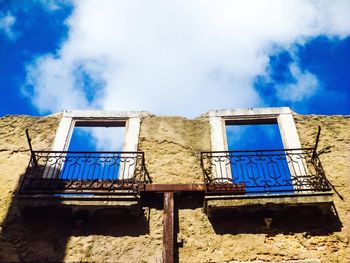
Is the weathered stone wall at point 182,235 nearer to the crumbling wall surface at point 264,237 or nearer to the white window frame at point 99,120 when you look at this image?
the crumbling wall surface at point 264,237

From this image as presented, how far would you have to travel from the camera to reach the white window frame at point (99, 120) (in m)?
7.95

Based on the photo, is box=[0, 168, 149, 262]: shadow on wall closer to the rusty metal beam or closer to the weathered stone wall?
the weathered stone wall

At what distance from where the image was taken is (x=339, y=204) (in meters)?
6.71

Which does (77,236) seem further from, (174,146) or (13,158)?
(174,146)

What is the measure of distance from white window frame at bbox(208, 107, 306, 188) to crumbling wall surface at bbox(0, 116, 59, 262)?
12.8 feet

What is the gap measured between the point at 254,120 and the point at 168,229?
3.76 metres

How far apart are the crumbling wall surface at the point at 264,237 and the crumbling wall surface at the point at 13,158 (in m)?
3.13

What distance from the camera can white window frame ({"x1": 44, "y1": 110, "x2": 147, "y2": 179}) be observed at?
7953 millimetres

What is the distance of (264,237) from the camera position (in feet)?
20.6

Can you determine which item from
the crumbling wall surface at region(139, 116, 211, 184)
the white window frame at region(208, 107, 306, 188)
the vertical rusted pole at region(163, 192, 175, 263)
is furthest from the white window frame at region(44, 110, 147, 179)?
the white window frame at region(208, 107, 306, 188)

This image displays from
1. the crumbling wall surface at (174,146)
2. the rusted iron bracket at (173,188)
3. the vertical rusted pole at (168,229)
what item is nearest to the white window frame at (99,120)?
the crumbling wall surface at (174,146)

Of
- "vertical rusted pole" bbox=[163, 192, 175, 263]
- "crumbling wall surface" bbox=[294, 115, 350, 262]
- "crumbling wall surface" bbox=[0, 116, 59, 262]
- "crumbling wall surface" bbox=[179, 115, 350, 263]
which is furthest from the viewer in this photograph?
"crumbling wall surface" bbox=[0, 116, 59, 262]

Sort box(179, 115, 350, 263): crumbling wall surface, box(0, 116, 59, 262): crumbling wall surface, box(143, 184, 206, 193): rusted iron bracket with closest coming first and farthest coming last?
box(179, 115, 350, 263): crumbling wall surface → box(0, 116, 59, 262): crumbling wall surface → box(143, 184, 206, 193): rusted iron bracket

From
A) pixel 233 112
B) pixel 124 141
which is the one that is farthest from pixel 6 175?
pixel 233 112
